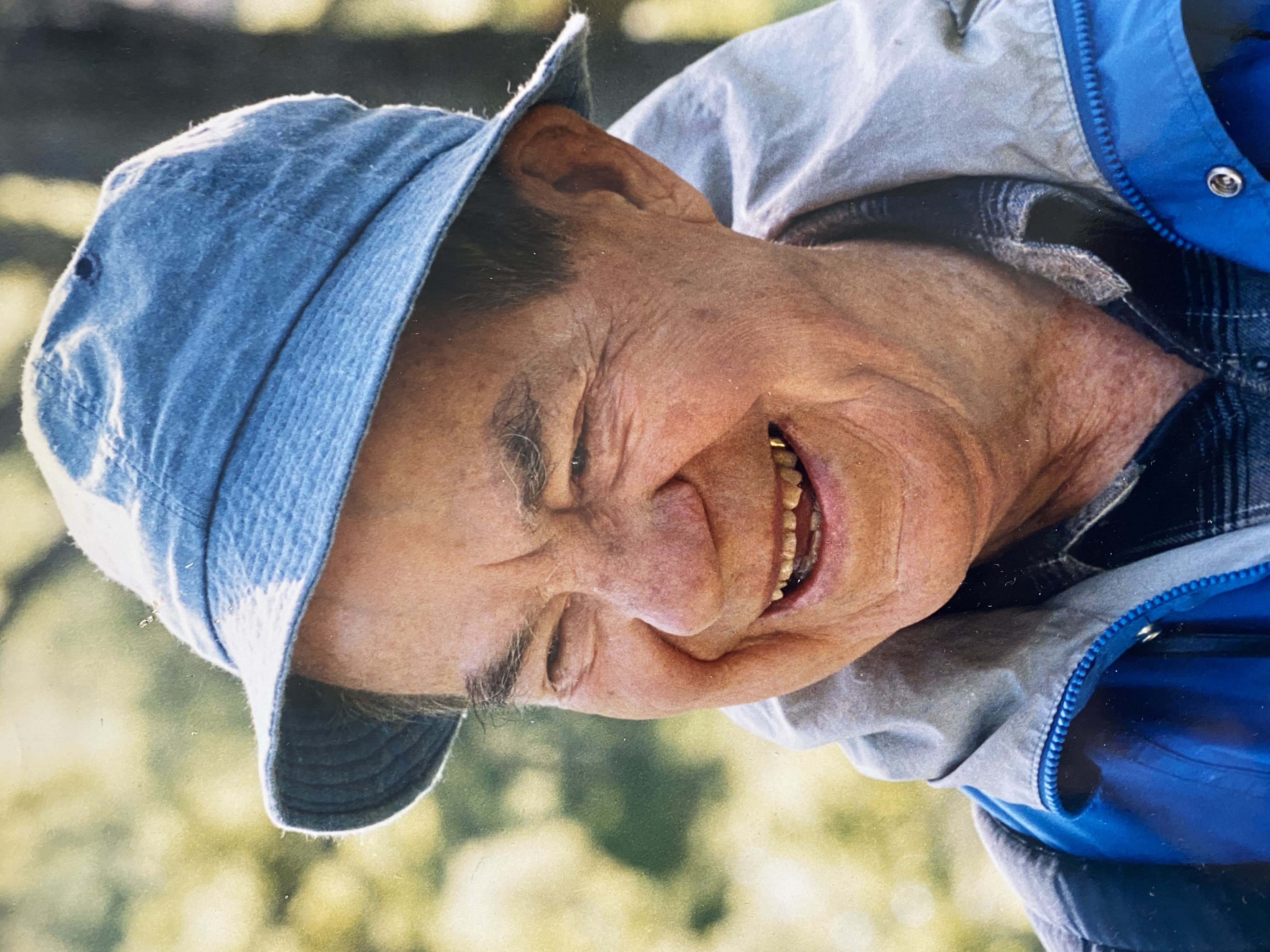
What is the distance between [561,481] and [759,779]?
64 cm

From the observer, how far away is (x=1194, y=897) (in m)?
0.94

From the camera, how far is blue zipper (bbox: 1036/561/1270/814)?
2.71 ft

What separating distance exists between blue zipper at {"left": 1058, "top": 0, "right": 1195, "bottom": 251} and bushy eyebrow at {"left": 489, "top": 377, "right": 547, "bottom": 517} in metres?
0.55

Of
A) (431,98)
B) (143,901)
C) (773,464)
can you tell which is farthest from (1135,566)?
(143,901)

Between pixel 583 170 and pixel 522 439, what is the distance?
29cm

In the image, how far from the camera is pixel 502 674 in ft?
2.78

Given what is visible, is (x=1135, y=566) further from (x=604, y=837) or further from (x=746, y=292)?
(x=604, y=837)

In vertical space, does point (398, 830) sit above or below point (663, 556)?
below

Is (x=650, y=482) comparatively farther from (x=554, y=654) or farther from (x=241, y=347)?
(x=241, y=347)

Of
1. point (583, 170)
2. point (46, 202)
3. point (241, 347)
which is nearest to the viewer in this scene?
point (241, 347)

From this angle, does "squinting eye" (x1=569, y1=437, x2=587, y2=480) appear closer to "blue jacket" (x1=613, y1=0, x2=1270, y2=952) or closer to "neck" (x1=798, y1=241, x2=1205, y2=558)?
"neck" (x1=798, y1=241, x2=1205, y2=558)

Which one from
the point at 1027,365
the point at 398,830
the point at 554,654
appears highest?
the point at 1027,365

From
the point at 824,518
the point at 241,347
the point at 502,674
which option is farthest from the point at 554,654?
the point at 241,347

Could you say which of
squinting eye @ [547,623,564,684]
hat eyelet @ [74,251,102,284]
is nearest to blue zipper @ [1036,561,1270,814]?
squinting eye @ [547,623,564,684]
